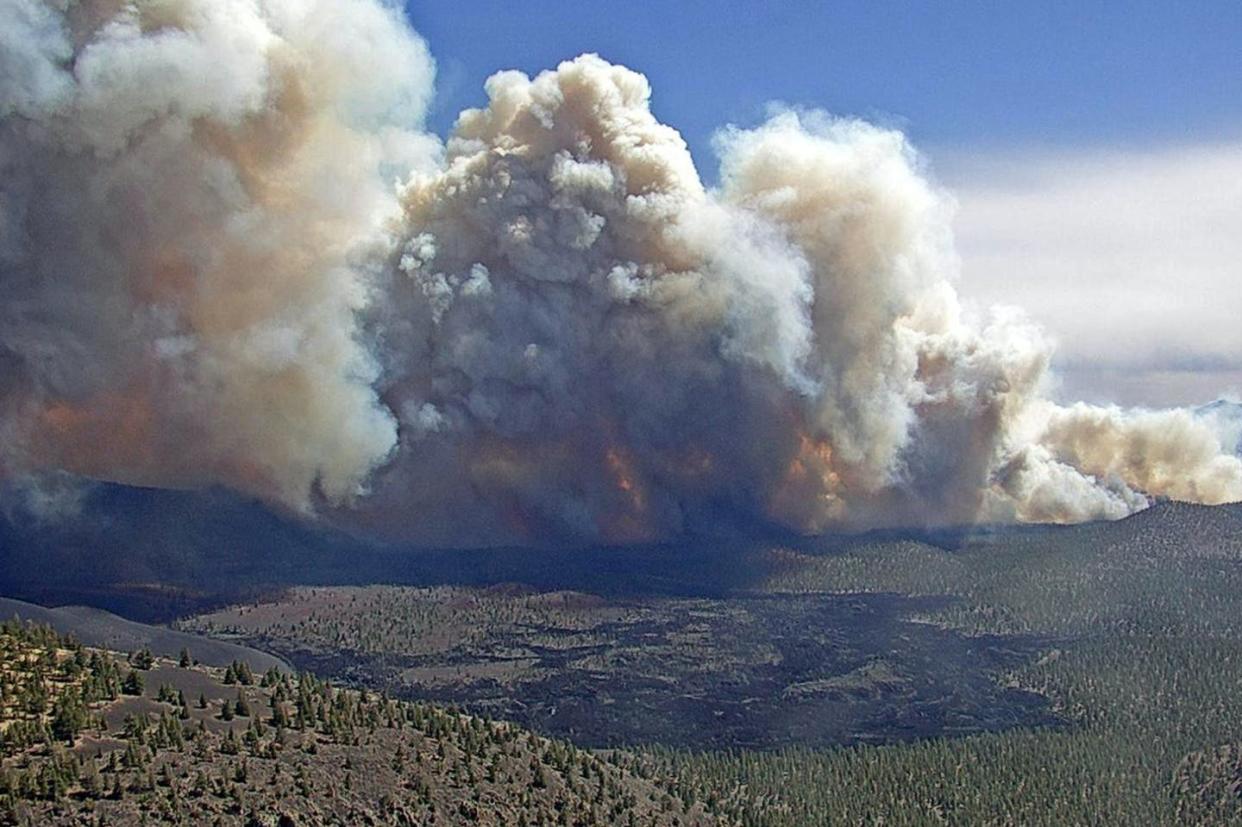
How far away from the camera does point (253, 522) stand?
151 metres

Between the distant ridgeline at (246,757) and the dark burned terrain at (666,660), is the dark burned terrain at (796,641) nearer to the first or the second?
the dark burned terrain at (666,660)

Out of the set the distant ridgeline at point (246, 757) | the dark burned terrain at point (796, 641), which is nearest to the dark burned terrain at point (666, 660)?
the dark burned terrain at point (796, 641)

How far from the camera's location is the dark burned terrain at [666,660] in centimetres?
9494

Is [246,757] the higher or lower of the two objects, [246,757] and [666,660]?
the lower

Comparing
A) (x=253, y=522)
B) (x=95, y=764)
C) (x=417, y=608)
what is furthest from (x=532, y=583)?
(x=95, y=764)

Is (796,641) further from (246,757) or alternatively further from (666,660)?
(246,757)

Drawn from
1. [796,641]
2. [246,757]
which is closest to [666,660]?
[796,641]

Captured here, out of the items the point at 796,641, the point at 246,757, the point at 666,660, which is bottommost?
the point at 246,757

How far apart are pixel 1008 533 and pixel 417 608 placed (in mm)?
73333

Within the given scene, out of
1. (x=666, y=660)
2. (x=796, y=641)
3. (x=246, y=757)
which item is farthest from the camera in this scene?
(x=796, y=641)

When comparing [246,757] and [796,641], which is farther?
[796,641]

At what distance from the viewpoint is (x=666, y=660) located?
110m

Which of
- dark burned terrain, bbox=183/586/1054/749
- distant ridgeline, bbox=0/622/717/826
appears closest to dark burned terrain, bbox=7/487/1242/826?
dark burned terrain, bbox=183/586/1054/749

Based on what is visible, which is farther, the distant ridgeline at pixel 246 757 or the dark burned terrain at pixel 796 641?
the dark burned terrain at pixel 796 641
